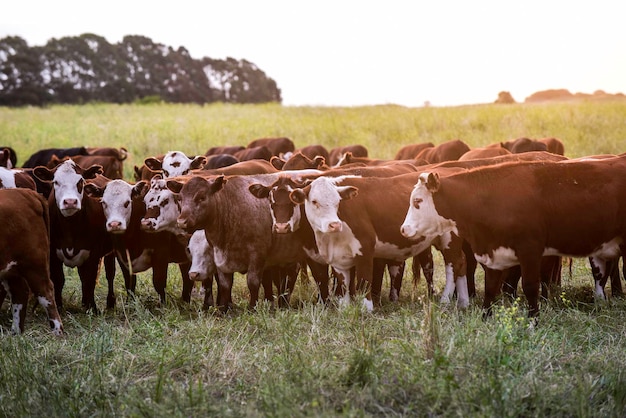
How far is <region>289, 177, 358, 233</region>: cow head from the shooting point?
7.52 m

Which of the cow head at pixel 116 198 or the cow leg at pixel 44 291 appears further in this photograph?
the cow head at pixel 116 198

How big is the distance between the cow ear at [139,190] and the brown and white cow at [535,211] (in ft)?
11.4

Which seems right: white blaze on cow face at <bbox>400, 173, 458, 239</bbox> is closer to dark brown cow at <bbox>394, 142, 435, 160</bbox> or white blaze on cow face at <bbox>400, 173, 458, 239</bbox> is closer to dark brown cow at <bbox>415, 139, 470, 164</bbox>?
dark brown cow at <bbox>415, 139, 470, 164</bbox>

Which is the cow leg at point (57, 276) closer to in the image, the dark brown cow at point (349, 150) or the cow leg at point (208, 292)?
the cow leg at point (208, 292)

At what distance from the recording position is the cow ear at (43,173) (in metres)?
9.00

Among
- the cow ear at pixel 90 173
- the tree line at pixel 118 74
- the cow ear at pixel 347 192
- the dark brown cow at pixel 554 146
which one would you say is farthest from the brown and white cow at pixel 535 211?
the tree line at pixel 118 74

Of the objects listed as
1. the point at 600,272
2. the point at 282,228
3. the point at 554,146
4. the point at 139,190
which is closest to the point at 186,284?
the point at 139,190

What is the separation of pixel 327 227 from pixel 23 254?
293cm

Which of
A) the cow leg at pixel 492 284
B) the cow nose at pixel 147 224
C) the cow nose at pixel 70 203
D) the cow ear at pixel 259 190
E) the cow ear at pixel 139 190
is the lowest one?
the cow leg at pixel 492 284

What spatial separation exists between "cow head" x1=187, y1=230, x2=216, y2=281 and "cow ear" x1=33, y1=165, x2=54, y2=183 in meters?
2.03

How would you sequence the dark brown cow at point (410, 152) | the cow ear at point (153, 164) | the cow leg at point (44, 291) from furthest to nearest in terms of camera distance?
the dark brown cow at point (410, 152), the cow ear at point (153, 164), the cow leg at point (44, 291)

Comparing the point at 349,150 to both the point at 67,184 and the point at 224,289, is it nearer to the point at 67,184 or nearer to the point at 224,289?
the point at 67,184

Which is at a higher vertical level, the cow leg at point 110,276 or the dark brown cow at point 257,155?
the dark brown cow at point 257,155

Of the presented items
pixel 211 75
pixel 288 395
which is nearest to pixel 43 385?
pixel 288 395
